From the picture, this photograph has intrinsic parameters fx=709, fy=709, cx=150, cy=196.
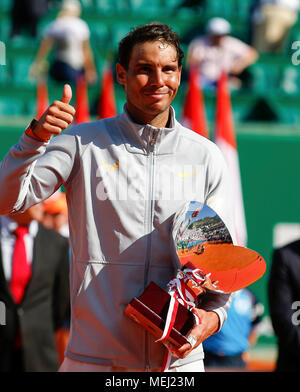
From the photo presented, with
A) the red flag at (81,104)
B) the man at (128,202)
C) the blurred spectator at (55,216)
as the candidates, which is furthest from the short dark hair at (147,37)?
the red flag at (81,104)

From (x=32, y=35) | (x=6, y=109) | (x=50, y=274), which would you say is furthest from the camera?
(x=32, y=35)

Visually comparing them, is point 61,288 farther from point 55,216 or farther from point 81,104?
point 81,104

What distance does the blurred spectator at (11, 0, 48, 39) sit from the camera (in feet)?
31.7

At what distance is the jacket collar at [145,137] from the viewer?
6.81 ft

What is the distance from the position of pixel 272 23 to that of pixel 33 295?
6004 mm

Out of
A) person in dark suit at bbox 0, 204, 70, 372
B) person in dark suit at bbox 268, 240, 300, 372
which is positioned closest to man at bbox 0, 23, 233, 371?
person in dark suit at bbox 268, 240, 300, 372

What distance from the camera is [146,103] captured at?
2.06m

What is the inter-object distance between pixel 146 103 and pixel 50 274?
2367 mm

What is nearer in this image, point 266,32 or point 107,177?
point 107,177

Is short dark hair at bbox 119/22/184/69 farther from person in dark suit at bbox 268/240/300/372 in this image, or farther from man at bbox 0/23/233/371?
person in dark suit at bbox 268/240/300/372

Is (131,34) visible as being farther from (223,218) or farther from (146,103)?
(223,218)

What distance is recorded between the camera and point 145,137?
208 centimetres

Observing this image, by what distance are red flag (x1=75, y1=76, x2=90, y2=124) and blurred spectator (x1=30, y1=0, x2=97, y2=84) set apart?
690mm
